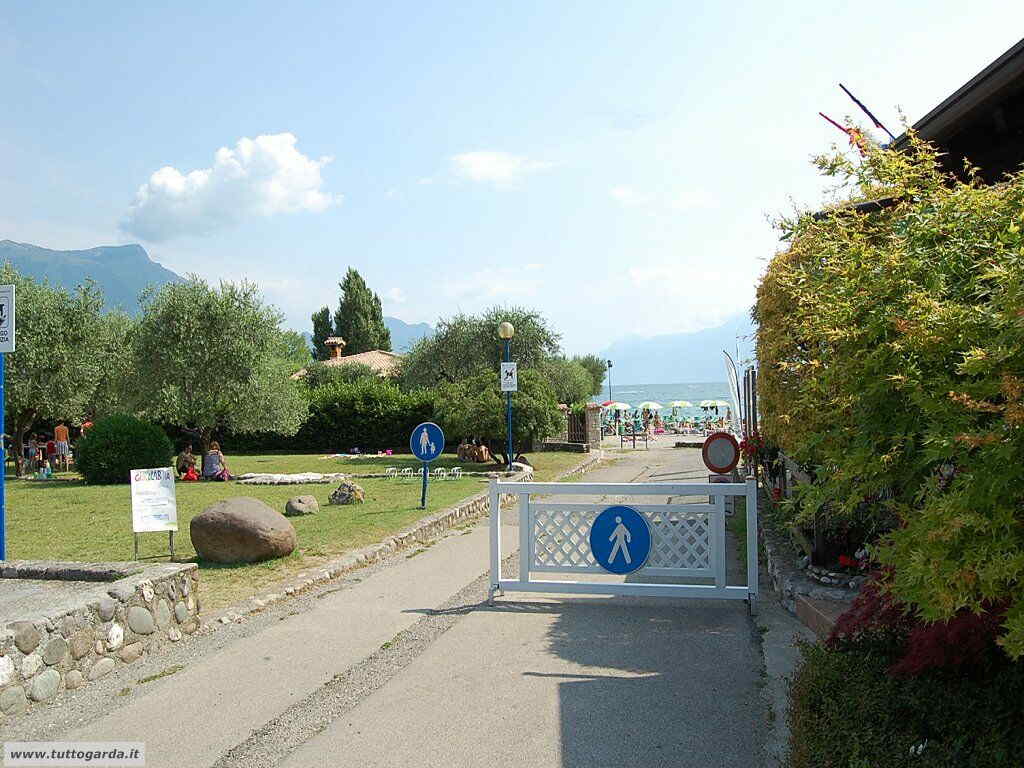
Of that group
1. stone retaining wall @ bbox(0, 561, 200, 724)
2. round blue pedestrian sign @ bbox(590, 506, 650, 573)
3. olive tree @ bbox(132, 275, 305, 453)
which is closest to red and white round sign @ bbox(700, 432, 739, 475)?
round blue pedestrian sign @ bbox(590, 506, 650, 573)

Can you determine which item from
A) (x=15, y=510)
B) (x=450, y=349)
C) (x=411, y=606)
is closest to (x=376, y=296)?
(x=450, y=349)

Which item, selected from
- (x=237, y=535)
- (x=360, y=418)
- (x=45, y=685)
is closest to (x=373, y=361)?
(x=360, y=418)

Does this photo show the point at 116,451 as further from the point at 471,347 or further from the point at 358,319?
the point at 358,319

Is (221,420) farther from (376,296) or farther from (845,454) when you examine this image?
(376,296)

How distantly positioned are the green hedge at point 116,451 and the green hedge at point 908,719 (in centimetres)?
1731

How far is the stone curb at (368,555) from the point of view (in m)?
6.82

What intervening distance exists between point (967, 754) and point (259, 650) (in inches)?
181

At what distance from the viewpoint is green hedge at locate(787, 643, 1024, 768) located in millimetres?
2869

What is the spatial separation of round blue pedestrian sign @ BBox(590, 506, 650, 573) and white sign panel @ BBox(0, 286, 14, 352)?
5.63 m

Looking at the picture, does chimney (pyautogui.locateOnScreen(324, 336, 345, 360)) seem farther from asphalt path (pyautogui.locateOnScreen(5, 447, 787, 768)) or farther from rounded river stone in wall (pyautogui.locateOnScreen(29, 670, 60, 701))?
rounded river stone in wall (pyautogui.locateOnScreen(29, 670, 60, 701))

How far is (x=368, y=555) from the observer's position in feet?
29.9

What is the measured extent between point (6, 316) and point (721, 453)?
9086 millimetres

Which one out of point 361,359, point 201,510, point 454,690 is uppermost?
point 361,359

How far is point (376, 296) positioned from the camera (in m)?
79.0
